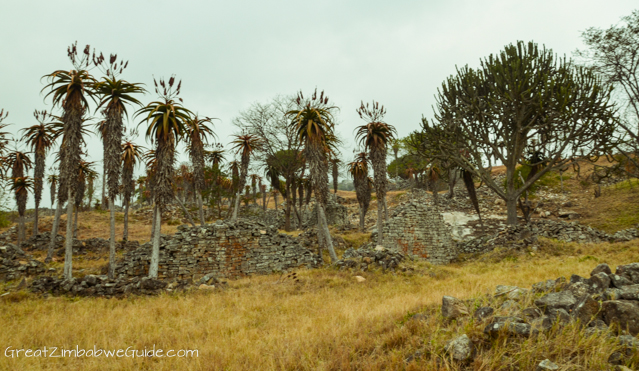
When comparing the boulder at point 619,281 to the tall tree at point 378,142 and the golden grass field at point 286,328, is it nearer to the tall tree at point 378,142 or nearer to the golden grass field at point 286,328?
the golden grass field at point 286,328

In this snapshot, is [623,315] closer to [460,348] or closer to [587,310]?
[587,310]

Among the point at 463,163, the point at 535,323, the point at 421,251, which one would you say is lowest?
the point at 421,251

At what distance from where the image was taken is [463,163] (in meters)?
21.4

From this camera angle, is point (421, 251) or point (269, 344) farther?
point (421, 251)

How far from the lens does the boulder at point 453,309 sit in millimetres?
5530

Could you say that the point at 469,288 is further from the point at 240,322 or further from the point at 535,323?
the point at 240,322

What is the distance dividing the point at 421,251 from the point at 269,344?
1484 cm

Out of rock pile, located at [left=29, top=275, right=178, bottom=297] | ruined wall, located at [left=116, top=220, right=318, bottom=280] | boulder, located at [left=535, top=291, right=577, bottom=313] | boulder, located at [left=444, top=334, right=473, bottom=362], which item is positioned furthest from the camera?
ruined wall, located at [left=116, top=220, right=318, bottom=280]

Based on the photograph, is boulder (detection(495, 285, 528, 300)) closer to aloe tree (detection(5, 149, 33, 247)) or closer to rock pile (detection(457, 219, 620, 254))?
rock pile (detection(457, 219, 620, 254))

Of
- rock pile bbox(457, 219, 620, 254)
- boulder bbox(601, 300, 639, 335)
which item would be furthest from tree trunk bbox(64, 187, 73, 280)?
rock pile bbox(457, 219, 620, 254)

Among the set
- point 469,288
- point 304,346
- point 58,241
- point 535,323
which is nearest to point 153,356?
point 304,346

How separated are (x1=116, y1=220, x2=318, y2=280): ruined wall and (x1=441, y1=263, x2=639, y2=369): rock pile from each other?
11742mm

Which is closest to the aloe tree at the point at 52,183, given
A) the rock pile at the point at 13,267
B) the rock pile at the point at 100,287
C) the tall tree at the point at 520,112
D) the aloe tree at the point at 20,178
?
the aloe tree at the point at 20,178

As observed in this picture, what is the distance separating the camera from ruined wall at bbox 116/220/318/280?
15.6 meters
